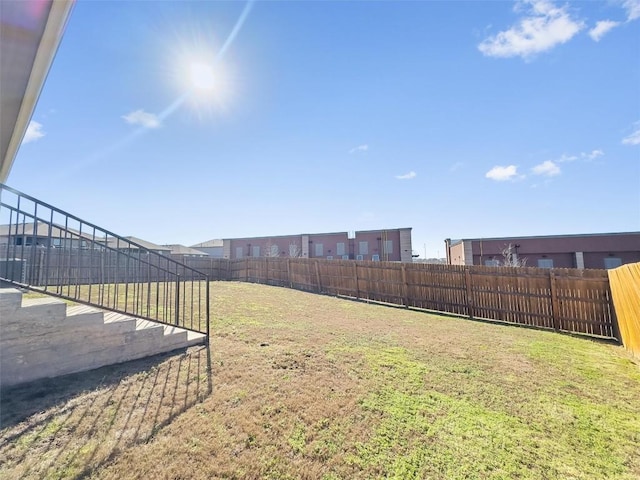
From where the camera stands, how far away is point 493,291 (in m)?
7.80

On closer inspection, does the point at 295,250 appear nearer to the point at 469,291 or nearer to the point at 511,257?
the point at 511,257

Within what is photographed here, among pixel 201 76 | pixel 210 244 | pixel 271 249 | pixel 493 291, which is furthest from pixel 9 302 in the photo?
pixel 210 244

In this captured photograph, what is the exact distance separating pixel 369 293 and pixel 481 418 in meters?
8.26

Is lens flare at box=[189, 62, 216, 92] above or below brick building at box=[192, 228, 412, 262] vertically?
above

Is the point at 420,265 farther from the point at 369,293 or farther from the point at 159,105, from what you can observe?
the point at 159,105

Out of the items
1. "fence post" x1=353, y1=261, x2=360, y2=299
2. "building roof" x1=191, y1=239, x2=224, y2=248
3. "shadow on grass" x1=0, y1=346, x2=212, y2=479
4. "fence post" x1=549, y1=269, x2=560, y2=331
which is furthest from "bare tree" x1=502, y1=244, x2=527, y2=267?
"building roof" x1=191, y1=239, x2=224, y2=248

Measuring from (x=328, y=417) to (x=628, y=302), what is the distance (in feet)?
20.0

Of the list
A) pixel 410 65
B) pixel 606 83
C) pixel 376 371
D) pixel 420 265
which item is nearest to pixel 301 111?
pixel 410 65

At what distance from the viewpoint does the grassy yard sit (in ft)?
6.67

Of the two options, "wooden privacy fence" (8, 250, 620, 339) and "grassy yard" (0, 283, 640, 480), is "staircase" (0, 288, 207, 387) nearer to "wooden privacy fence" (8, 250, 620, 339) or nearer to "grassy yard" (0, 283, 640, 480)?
"grassy yard" (0, 283, 640, 480)

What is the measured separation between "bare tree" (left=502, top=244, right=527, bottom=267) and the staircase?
25.5 m

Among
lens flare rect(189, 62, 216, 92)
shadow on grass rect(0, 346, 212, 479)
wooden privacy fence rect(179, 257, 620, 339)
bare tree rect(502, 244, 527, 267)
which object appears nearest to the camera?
shadow on grass rect(0, 346, 212, 479)

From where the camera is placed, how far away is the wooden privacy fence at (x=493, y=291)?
634cm

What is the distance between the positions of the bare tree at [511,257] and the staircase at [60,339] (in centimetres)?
2552
